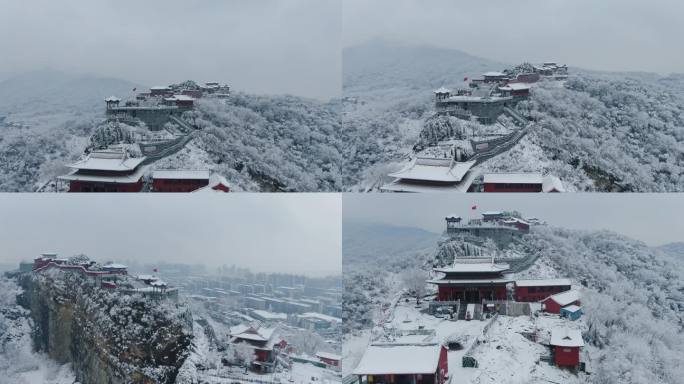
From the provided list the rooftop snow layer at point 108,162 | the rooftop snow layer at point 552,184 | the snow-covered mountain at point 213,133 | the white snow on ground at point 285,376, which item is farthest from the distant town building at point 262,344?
the rooftop snow layer at point 552,184

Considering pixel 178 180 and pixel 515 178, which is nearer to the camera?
pixel 515 178

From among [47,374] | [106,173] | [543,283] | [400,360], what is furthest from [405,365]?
[47,374]

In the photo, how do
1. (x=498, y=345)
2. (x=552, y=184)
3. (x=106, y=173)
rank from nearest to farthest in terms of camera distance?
(x=498, y=345)
(x=552, y=184)
(x=106, y=173)

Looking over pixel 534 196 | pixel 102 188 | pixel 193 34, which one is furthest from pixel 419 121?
pixel 102 188

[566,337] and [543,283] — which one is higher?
[543,283]

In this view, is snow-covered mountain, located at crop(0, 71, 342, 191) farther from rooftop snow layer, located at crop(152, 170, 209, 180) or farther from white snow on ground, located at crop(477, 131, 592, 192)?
white snow on ground, located at crop(477, 131, 592, 192)

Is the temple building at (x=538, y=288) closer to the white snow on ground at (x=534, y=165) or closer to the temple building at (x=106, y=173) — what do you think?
the white snow on ground at (x=534, y=165)

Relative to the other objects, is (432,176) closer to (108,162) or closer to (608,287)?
(608,287)
